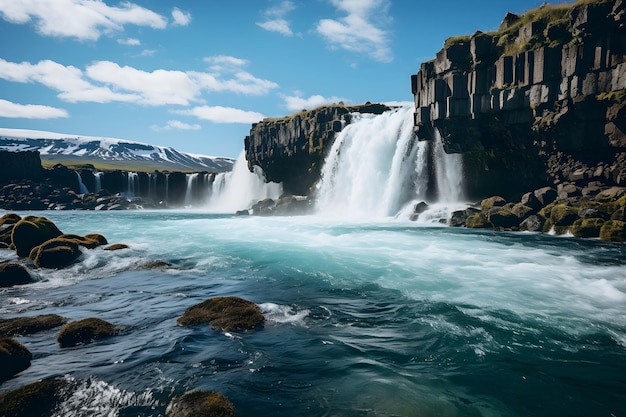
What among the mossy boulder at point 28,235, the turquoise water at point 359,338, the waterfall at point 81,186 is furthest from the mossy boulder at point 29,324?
the waterfall at point 81,186

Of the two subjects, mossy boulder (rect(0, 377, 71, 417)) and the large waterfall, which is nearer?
mossy boulder (rect(0, 377, 71, 417))

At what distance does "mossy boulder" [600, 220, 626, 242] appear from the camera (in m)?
26.4

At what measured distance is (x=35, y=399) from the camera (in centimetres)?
746

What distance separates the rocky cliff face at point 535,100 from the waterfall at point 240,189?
167 ft

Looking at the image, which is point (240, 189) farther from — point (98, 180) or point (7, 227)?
point (7, 227)

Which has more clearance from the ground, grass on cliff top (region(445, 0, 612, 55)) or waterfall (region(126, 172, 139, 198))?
grass on cliff top (region(445, 0, 612, 55))

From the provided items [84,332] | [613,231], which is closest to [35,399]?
[84,332]

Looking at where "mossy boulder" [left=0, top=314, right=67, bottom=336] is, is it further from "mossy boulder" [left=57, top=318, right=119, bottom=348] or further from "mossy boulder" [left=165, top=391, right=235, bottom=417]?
"mossy boulder" [left=165, top=391, right=235, bottom=417]


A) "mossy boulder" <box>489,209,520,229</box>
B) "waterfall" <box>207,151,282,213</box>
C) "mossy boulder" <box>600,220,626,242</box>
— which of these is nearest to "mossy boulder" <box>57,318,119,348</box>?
"mossy boulder" <box>600,220,626,242</box>

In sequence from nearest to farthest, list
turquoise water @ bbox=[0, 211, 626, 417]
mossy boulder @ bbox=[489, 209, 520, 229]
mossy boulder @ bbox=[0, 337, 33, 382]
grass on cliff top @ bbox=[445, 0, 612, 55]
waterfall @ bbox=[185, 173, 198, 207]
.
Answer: turquoise water @ bbox=[0, 211, 626, 417]
mossy boulder @ bbox=[0, 337, 33, 382]
grass on cliff top @ bbox=[445, 0, 612, 55]
mossy boulder @ bbox=[489, 209, 520, 229]
waterfall @ bbox=[185, 173, 198, 207]

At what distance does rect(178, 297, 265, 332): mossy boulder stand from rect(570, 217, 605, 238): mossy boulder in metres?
27.5

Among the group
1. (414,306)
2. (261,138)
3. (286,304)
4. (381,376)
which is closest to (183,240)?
(286,304)

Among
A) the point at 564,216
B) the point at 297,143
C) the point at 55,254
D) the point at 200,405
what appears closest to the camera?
the point at 200,405

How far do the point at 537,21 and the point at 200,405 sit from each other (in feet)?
140
